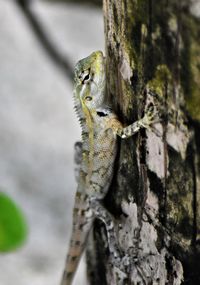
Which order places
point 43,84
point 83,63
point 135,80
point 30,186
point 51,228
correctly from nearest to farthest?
point 135,80 < point 83,63 < point 51,228 < point 30,186 < point 43,84

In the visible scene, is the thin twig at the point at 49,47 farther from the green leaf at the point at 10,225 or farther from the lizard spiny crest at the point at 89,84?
the green leaf at the point at 10,225

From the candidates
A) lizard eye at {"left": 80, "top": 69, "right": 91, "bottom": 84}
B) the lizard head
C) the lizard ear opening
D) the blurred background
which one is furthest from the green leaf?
the blurred background

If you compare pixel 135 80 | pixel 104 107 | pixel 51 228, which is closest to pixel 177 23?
pixel 135 80

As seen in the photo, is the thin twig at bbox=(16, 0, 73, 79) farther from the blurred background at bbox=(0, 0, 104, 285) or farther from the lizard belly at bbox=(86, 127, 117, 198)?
the lizard belly at bbox=(86, 127, 117, 198)

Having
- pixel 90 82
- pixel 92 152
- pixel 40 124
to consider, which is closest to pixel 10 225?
pixel 92 152

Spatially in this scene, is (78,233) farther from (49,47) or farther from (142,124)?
(49,47)

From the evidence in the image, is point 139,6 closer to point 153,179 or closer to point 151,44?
point 151,44
